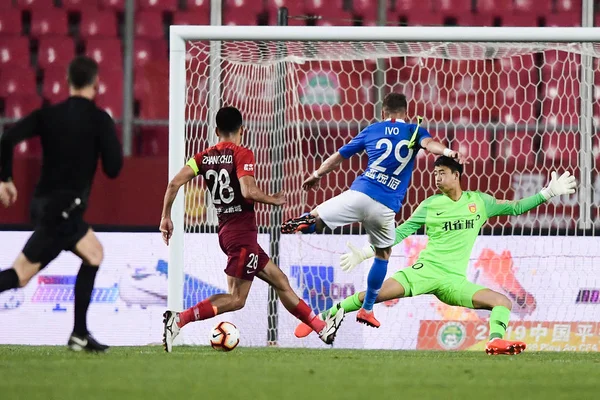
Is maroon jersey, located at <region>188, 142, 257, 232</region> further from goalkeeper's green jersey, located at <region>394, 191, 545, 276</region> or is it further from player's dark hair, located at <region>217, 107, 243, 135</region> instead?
goalkeeper's green jersey, located at <region>394, 191, 545, 276</region>

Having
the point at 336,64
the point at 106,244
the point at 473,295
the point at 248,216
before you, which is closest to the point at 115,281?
the point at 106,244

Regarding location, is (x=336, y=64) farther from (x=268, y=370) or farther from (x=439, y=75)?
(x=268, y=370)

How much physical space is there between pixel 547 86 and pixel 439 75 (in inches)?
47.7

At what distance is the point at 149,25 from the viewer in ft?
45.9

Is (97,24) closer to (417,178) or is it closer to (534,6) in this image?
(417,178)

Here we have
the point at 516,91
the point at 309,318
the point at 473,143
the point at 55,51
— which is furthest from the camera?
the point at 55,51

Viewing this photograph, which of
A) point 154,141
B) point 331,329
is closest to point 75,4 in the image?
point 154,141

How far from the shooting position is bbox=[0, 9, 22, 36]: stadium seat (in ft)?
45.3

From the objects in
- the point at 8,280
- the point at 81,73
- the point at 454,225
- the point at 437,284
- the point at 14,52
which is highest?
the point at 14,52

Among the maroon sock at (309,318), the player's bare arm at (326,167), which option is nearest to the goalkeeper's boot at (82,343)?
the maroon sock at (309,318)

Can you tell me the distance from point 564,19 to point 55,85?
19.5 feet

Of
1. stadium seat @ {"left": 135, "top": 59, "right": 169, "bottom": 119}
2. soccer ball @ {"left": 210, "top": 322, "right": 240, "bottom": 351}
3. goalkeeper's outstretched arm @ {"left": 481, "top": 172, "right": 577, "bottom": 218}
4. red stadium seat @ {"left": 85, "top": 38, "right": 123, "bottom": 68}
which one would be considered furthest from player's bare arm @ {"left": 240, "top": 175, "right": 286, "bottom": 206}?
red stadium seat @ {"left": 85, "top": 38, "right": 123, "bottom": 68}

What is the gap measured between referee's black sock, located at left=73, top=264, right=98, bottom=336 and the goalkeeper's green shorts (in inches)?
107

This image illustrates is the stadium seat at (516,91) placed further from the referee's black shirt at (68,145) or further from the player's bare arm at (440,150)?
the referee's black shirt at (68,145)
